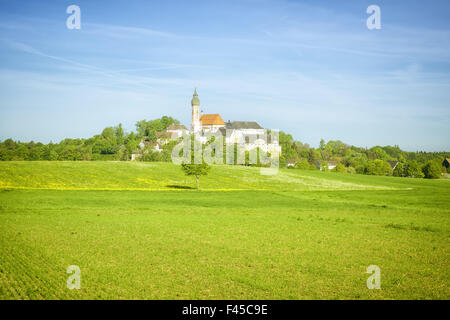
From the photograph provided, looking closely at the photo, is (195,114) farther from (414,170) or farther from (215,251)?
(215,251)

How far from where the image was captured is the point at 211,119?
18288 cm

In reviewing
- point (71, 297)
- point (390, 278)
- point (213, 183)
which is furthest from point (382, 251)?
point (213, 183)

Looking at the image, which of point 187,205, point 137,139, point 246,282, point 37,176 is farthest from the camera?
point 137,139

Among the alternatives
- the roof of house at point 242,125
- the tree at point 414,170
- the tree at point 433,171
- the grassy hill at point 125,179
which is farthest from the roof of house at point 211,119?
the grassy hill at point 125,179

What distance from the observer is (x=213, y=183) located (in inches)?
2395

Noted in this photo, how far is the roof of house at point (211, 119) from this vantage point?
181750mm

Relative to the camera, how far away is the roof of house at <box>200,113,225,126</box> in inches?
7156

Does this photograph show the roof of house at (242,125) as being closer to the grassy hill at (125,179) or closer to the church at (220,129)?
the church at (220,129)

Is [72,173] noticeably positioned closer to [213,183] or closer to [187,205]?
[213,183]

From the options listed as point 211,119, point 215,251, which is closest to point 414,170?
point 211,119

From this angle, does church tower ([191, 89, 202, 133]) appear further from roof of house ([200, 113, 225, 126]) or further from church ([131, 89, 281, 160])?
roof of house ([200, 113, 225, 126])

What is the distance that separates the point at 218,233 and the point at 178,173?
51158mm

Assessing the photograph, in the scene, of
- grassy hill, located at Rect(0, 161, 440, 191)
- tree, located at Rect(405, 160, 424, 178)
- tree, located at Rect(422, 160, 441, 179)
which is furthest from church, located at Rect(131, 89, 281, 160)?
grassy hill, located at Rect(0, 161, 440, 191)

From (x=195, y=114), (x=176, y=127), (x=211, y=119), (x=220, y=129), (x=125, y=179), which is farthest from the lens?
(x=176, y=127)
